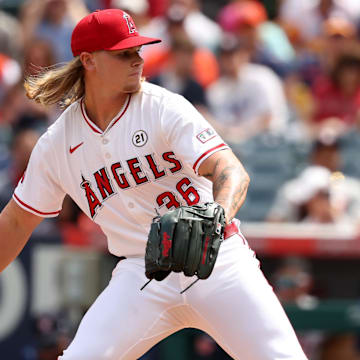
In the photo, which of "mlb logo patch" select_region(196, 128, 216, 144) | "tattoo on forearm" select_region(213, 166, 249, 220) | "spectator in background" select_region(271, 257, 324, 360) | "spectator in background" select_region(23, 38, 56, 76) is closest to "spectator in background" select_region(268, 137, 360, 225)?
"spectator in background" select_region(271, 257, 324, 360)

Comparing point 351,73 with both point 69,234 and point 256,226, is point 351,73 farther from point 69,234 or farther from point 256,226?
point 69,234

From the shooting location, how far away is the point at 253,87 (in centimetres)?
768

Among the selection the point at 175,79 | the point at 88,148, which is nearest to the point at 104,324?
the point at 88,148

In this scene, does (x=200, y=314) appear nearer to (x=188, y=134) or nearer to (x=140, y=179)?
(x=140, y=179)

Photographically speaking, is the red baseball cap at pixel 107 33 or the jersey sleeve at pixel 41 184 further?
the jersey sleeve at pixel 41 184

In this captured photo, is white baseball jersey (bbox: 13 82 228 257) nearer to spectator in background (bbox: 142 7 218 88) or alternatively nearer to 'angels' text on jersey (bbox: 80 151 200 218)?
'angels' text on jersey (bbox: 80 151 200 218)

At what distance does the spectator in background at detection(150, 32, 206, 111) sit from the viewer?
743cm

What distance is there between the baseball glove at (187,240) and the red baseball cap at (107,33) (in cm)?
79

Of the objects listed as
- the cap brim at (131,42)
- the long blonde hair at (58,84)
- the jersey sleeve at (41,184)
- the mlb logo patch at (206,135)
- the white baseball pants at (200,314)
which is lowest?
the white baseball pants at (200,314)

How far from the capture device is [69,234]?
248 inches

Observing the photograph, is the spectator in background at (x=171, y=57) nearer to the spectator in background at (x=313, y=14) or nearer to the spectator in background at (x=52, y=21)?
the spectator in background at (x=52, y=21)

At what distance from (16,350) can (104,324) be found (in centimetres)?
308

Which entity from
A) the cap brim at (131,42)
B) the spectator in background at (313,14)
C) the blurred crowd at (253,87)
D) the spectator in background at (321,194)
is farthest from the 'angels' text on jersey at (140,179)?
the spectator in background at (313,14)

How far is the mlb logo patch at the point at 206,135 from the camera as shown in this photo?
3.46m
